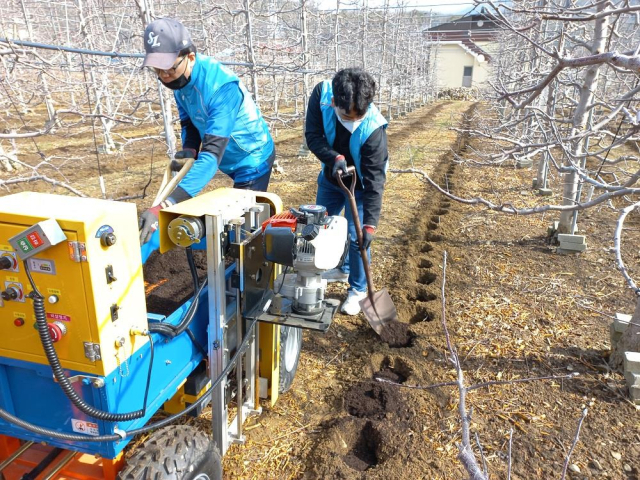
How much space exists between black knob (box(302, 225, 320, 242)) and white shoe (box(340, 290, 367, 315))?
196 centimetres

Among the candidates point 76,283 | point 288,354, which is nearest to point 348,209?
point 288,354

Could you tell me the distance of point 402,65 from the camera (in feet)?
71.6

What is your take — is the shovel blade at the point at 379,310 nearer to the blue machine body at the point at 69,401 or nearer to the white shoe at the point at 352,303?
the white shoe at the point at 352,303

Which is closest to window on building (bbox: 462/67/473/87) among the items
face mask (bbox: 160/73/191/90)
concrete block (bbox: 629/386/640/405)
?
concrete block (bbox: 629/386/640/405)

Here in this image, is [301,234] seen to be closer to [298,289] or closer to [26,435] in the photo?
[298,289]

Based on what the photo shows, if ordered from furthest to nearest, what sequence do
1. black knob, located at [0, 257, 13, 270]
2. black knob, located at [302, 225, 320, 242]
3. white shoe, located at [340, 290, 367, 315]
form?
white shoe, located at [340, 290, 367, 315] → black knob, located at [302, 225, 320, 242] → black knob, located at [0, 257, 13, 270]

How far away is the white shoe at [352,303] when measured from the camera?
13.1 feet

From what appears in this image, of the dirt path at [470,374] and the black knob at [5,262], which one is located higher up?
the black knob at [5,262]

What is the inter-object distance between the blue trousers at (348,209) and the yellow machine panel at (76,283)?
2.33 m

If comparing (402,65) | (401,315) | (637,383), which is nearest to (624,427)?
(637,383)

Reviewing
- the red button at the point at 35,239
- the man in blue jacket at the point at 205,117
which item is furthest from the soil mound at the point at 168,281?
the red button at the point at 35,239

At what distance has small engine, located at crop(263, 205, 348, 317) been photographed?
2127 mm

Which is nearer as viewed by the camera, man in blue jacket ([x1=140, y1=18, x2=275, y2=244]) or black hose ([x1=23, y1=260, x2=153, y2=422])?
black hose ([x1=23, y1=260, x2=153, y2=422])

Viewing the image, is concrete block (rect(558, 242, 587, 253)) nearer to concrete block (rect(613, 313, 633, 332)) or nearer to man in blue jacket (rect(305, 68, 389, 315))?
concrete block (rect(613, 313, 633, 332))
